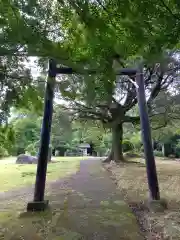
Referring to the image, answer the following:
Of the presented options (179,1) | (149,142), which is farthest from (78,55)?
(149,142)

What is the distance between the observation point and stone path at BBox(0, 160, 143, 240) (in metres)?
3.11

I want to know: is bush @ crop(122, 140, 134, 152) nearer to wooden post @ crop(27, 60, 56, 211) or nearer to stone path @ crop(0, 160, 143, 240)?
stone path @ crop(0, 160, 143, 240)

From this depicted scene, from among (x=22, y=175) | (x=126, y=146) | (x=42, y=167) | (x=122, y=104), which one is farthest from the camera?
(x=126, y=146)

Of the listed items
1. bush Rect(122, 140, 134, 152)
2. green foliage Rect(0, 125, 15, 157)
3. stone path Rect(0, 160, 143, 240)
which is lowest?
stone path Rect(0, 160, 143, 240)

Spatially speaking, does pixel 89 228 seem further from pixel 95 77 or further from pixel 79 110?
pixel 79 110

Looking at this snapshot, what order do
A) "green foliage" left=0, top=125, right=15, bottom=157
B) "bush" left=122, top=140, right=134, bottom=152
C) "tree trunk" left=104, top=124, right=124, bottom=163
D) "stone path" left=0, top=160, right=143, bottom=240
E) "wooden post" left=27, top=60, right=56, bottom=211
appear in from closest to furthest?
"stone path" left=0, top=160, right=143, bottom=240 < "green foliage" left=0, top=125, right=15, bottom=157 < "wooden post" left=27, top=60, right=56, bottom=211 < "tree trunk" left=104, top=124, right=124, bottom=163 < "bush" left=122, top=140, right=134, bottom=152

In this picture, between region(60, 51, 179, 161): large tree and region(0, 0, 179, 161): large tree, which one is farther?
region(60, 51, 179, 161): large tree

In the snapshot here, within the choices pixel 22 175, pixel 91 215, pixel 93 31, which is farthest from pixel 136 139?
pixel 93 31

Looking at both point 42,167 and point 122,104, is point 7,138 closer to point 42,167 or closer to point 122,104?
point 42,167

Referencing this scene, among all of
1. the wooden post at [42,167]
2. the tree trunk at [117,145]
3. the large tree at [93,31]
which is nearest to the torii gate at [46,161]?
the wooden post at [42,167]

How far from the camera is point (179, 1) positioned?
1.68m

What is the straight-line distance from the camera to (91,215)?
12.6 feet

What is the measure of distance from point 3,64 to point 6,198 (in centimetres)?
353

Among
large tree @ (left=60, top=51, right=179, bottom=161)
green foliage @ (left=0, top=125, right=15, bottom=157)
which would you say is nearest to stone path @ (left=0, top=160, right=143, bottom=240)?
green foliage @ (left=0, top=125, right=15, bottom=157)
